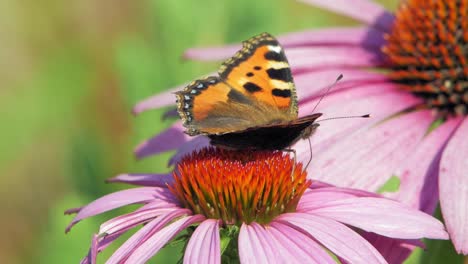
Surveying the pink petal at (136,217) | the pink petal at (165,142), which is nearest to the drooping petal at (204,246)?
the pink petal at (136,217)

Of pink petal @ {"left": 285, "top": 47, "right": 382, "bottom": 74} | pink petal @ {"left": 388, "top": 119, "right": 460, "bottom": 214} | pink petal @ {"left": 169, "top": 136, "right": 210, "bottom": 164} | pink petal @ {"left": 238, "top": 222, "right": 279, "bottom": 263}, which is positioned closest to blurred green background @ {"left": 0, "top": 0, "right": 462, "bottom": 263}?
pink petal @ {"left": 169, "top": 136, "right": 210, "bottom": 164}

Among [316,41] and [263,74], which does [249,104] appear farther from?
[316,41]

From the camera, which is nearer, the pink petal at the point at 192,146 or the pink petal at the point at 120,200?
the pink petal at the point at 120,200

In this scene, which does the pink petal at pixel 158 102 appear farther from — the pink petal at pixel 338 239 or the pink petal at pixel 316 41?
the pink petal at pixel 338 239

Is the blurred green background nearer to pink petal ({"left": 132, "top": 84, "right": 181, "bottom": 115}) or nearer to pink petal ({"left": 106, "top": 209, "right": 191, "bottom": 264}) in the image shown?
pink petal ({"left": 132, "top": 84, "right": 181, "bottom": 115})

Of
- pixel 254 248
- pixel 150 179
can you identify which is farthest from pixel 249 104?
pixel 254 248
